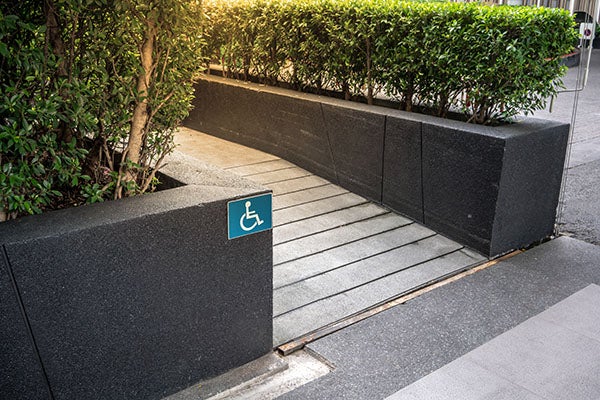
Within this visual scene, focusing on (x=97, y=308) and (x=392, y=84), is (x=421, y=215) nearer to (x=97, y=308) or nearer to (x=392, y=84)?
(x=392, y=84)

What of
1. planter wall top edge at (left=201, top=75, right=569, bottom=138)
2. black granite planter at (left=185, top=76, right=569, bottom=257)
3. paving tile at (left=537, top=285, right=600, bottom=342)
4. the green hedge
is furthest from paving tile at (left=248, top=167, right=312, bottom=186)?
paving tile at (left=537, top=285, right=600, bottom=342)

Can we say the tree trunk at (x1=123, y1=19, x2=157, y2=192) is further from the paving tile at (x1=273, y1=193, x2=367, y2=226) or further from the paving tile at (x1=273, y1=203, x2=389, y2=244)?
the paving tile at (x1=273, y1=193, x2=367, y2=226)

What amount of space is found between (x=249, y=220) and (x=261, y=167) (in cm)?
367

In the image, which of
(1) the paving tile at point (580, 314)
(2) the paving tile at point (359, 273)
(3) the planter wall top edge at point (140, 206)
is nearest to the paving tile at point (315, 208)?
(2) the paving tile at point (359, 273)

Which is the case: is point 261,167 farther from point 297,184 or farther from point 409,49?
point 409,49

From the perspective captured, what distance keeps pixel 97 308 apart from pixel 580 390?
2838 mm

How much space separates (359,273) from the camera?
5.07 m

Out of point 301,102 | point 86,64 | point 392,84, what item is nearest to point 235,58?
point 301,102

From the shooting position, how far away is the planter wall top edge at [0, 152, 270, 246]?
2957 millimetres

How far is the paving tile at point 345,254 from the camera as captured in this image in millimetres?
5004

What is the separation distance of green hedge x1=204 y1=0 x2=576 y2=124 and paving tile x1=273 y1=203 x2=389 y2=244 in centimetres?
125

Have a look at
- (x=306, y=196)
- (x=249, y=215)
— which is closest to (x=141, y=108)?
(x=249, y=215)

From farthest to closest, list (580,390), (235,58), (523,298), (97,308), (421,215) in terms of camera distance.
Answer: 1. (235,58)
2. (421,215)
3. (523,298)
4. (580,390)
5. (97,308)

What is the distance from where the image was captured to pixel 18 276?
9.25ft
